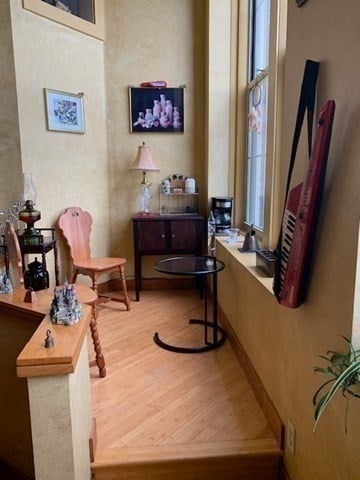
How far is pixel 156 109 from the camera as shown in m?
4.06

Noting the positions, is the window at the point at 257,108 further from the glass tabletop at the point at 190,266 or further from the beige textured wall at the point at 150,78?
the beige textured wall at the point at 150,78

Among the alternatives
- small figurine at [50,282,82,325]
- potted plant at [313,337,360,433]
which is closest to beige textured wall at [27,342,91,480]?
small figurine at [50,282,82,325]

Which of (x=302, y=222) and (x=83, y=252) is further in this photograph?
(x=83, y=252)

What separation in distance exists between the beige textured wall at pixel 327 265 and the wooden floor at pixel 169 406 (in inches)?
11.6

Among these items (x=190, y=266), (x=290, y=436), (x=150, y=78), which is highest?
(x=150, y=78)

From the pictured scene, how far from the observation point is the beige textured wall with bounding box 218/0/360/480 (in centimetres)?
111

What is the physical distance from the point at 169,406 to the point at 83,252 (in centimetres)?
205

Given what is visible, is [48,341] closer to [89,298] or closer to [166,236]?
[89,298]

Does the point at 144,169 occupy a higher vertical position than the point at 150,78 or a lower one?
lower

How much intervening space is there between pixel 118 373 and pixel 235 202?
210 centimetres

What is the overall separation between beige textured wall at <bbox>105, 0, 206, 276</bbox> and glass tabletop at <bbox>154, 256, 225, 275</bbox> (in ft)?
4.34

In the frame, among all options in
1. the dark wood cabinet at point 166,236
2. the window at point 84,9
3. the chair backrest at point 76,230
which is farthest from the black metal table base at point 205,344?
the window at point 84,9

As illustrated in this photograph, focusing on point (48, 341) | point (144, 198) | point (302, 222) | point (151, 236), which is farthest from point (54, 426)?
point (144, 198)

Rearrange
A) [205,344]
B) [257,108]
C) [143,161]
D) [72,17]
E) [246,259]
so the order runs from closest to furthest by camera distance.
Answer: [246,259], [205,344], [257,108], [72,17], [143,161]
